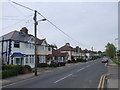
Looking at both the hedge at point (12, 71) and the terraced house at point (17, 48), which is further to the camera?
the terraced house at point (17, 48)

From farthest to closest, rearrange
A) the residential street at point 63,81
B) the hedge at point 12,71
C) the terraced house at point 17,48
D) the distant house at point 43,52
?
the distant house at point 43,52, the terraced house at point 17,48, the hedge at point 12,71, the residential street at point 63,81

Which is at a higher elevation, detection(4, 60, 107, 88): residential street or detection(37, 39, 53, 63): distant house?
detection(37, 39, 53, 63): distant house

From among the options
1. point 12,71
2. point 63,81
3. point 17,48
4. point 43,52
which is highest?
point 17,48

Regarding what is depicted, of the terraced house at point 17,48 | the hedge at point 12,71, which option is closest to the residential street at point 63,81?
the hedge at point 12,71

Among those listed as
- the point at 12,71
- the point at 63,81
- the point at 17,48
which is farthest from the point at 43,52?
the point at 63,81

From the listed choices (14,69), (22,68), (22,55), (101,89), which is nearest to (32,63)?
(22,55)

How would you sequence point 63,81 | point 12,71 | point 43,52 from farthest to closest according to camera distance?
point 43,52 → point 12,71 → point 63,81

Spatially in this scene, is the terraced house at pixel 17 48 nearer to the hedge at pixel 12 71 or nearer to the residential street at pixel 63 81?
the hedge at pixel 12 71

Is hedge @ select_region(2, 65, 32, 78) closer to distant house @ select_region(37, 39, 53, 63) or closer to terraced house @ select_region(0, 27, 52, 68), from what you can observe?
terraced house @ select_region(0, 27, 52, 68)

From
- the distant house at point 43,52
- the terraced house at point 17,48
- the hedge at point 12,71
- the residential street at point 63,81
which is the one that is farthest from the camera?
the distant house at point 43,52

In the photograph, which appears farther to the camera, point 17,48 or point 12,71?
point 17,48

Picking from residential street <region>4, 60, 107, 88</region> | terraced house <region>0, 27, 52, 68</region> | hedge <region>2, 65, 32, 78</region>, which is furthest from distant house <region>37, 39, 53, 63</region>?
residential street <region>4, 60, 107, 88</region>

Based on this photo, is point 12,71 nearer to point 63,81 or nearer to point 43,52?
point 63,81

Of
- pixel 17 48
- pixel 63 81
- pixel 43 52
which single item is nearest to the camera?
pixel 63 81
